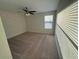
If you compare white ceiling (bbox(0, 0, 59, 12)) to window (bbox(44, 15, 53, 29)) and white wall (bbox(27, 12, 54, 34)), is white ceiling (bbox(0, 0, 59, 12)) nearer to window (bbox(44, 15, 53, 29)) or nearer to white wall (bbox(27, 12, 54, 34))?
window (bbox(44, 15, 53, 29))

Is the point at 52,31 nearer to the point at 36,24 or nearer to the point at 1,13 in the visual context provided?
the point at 36,24

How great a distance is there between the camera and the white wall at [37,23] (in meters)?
6.55

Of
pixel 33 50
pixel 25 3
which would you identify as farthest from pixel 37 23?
pixel 33 50

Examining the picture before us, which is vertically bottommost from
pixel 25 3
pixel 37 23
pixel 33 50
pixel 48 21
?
pixel 33 50

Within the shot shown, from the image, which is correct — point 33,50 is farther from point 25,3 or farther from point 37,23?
point 37,23

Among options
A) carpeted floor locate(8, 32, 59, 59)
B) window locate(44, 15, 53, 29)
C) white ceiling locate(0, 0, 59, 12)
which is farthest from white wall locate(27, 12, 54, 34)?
carpeted floor locate(8, 32, 59, 59)

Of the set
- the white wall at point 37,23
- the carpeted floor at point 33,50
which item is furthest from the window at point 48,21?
the carpeted floor at point 33,50

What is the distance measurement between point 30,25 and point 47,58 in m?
5.44

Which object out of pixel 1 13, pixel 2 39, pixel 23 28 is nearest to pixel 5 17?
pixel 1 13

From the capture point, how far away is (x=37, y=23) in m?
6.95

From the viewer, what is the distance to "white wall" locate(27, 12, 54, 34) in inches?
258

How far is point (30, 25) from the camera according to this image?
7.37 meters

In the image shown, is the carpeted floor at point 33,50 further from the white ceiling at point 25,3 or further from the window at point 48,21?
the window at point 48,21

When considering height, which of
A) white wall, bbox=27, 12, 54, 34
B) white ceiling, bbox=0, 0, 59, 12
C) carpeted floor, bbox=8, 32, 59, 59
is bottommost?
carpeted floor, bbox=8, 32, 59, 59
